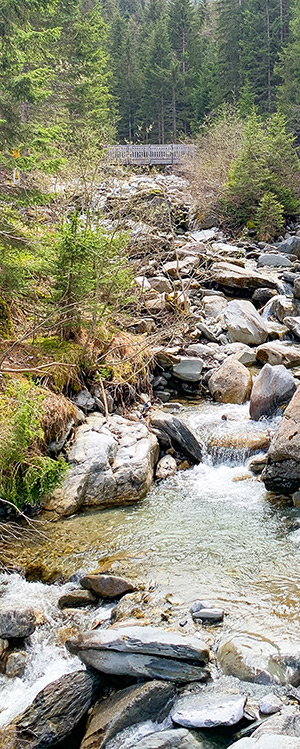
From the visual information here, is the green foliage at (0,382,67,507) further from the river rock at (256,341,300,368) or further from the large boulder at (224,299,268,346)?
the large boulder at (224,299,268,346)

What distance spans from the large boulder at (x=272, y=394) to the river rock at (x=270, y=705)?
456cm

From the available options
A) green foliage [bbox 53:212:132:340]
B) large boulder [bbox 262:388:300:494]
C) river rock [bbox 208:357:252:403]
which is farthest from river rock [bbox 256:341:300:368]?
large boulder [bbox 262:388:300:494]

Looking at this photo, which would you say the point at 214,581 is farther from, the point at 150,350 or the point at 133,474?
the point at 150,350

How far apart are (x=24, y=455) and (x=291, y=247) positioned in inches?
491

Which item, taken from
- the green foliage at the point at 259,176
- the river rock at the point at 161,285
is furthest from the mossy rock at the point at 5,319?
the green foliage at the point at 259,176

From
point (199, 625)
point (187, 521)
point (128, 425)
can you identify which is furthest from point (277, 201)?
point (199, 625)

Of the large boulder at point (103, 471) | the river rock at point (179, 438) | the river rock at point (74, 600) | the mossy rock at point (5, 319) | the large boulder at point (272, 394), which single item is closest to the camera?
the river rock at point (74, 600)

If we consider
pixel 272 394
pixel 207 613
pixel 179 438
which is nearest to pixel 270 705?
pixel 207 613

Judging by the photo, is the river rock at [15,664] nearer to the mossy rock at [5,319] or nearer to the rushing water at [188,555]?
the rushing water at [188,555]

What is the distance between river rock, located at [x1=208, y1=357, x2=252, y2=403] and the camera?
26.7 ft

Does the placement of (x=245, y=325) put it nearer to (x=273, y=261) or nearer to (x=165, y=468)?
(x=165, y=468)

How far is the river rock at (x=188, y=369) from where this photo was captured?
852cm

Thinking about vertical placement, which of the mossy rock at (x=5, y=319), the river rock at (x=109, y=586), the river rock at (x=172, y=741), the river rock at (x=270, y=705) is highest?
the mossy rock at (x=5, y=319)

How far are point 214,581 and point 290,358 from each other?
17.2 feet
